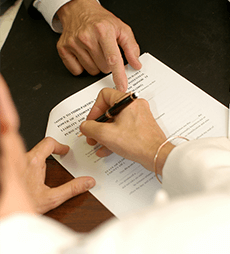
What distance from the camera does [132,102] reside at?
0.59 meters

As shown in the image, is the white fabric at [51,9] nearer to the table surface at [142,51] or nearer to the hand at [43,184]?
the table surface at [142,51]

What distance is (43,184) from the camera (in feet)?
1.85

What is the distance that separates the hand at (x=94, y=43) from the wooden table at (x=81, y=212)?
32 cm

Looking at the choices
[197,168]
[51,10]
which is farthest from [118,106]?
[51,10]

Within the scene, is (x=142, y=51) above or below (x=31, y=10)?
below

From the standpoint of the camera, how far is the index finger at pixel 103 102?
0.61 m

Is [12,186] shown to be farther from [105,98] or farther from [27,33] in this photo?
[27,33]

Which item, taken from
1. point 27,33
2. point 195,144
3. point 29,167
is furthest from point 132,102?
point 27,33

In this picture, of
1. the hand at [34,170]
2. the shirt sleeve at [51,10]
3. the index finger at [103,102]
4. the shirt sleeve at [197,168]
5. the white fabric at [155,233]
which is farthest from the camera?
the shirt sleeve at [51,10]

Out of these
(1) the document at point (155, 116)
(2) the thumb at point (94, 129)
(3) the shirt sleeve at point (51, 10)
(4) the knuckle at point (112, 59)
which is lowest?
(1) the document at point (155, 116)

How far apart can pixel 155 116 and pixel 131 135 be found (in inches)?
4.9

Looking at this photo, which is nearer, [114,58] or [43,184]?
[43,184]

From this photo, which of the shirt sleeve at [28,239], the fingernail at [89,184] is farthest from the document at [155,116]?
the shirt sleeve at [28,239]

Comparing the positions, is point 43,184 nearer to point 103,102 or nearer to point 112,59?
point 103,102
